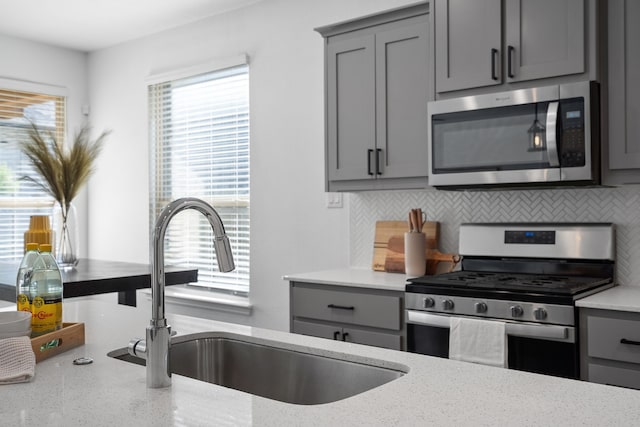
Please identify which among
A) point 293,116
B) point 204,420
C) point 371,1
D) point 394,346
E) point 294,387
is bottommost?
point 394,346

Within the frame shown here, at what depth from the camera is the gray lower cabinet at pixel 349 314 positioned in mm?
2816

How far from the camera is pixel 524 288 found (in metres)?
2.43

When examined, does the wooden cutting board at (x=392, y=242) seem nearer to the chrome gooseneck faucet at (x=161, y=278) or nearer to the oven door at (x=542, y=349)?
the oven door at (x=542, y=349)

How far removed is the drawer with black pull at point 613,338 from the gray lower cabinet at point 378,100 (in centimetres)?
110

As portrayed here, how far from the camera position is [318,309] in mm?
3104

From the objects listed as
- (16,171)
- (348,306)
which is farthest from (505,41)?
(16,171)

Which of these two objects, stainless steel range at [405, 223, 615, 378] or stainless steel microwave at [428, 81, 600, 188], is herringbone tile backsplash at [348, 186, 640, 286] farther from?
stainless steel microwave at [428, 81, 600, 188]

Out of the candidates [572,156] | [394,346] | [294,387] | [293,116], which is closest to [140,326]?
[294,387]

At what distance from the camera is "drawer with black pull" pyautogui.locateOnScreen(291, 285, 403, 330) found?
2822 millimetres

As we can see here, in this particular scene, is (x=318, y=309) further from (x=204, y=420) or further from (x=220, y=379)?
(x=204, y=420)

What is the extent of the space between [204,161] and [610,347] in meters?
3.24

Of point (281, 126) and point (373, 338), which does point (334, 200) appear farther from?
point (373, 338)

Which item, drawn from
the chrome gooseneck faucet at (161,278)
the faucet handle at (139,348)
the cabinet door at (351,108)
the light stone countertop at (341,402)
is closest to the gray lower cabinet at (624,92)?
the cabinet door at (351,108)

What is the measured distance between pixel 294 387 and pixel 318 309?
5.23 feet
